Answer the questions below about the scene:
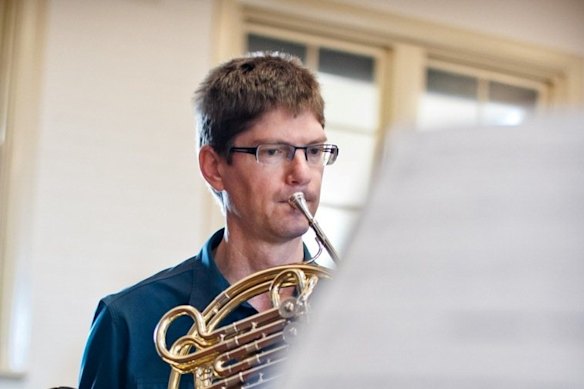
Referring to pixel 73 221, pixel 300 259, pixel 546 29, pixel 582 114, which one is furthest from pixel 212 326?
pixel 546 29

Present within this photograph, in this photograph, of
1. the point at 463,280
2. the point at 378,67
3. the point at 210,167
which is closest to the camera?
the point at 463,280

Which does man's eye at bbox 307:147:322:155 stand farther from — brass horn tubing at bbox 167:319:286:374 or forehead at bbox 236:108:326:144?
brass horn tubing at bbox 167:319:286:374

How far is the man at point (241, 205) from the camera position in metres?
1.45

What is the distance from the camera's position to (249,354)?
1.30 m

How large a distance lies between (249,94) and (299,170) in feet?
0.42

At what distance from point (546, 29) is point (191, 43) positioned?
1.47 metres

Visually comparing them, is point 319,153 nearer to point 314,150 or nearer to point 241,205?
point 314,150

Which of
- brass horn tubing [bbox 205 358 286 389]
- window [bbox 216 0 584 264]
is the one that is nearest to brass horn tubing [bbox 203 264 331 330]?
brass horn tubing [bbox 205 358 286 389]

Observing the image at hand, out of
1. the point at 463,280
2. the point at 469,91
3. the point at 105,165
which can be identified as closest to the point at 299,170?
the point at 463,280

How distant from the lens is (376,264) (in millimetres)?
313

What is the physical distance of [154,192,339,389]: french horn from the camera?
1.29 m

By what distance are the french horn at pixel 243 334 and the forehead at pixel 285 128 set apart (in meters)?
0.12

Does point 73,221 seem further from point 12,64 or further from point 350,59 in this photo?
point 350,59

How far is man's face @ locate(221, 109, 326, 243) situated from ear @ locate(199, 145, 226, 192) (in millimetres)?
47
